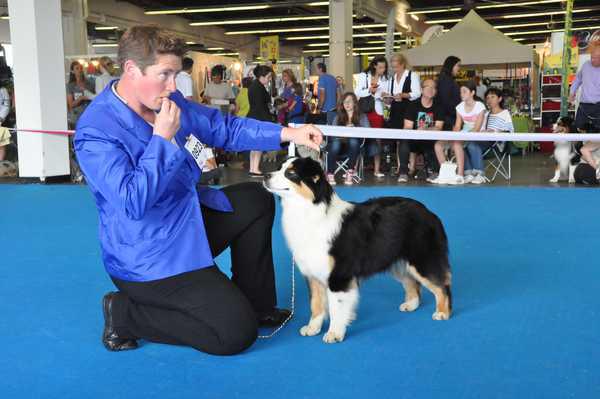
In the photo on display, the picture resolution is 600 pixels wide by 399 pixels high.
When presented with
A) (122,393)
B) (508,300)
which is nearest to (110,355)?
(122,393)

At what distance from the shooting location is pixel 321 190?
2.56 m

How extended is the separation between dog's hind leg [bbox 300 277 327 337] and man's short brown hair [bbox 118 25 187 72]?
111 centimetres

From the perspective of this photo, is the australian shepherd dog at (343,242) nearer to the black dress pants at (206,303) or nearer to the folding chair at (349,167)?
the black dress pants at (206,303)

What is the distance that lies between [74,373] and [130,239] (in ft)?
1.73

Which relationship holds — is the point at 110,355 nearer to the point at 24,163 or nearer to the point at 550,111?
the point at 24,163

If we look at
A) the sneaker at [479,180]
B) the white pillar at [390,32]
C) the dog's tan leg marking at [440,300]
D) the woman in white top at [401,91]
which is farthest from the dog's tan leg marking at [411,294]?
the white pillar at [390,32]

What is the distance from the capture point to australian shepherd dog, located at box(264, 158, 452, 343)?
2.55 m

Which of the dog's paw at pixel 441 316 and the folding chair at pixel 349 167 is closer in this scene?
the dog's paw at pixel 441 316

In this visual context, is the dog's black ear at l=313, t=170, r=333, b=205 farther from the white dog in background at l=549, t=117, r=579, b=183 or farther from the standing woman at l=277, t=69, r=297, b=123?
the standing woman at l=277, t=69, r=297, b=123

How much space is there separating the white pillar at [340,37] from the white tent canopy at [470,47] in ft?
5.41

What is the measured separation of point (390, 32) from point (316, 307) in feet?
53.0

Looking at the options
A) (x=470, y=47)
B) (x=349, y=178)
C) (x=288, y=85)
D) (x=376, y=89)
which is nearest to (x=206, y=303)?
(x=349, y=178)

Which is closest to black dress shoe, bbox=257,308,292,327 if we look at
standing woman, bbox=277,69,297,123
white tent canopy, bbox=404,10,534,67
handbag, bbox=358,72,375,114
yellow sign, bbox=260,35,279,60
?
handbag, bbox=358,72,375,114

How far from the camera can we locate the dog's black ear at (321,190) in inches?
100
